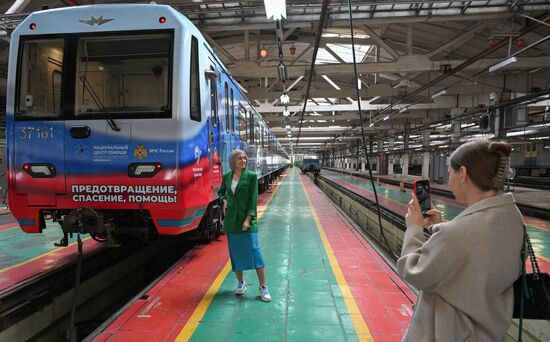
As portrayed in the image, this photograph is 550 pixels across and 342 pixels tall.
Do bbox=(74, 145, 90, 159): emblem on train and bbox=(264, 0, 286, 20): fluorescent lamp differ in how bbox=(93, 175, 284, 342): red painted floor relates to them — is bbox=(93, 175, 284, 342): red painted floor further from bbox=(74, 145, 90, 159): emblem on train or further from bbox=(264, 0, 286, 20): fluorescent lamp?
bbox=(264, 0, 286, 20): fluorescent lamp

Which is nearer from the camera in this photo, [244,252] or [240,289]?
[244,252]

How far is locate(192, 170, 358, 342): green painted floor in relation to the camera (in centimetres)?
290

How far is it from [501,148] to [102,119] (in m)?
3.63

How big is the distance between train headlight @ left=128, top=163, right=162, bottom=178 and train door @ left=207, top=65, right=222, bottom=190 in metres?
0.96

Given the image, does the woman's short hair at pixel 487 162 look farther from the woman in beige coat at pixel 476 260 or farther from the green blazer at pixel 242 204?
the green blazer at pixel 242 204

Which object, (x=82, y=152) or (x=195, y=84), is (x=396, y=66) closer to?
(x=195, y=84)

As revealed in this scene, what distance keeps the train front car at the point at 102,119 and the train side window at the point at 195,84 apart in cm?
4

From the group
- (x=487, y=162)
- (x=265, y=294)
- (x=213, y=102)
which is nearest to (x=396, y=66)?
(x=213, y=102)

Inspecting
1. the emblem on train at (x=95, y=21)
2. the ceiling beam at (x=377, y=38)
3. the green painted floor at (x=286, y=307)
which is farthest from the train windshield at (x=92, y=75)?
the ceiling beam at (x=377, y=38)

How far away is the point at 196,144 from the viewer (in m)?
3.87

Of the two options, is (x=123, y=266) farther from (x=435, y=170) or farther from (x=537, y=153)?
(x=537, y=153)

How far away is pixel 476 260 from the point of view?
3.98 ft

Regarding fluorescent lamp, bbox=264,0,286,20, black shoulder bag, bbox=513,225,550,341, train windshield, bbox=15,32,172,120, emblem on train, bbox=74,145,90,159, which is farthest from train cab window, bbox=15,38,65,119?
black shoulder bag, bbox=513,225,550,341

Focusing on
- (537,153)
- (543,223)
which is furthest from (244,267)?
(537,153)
